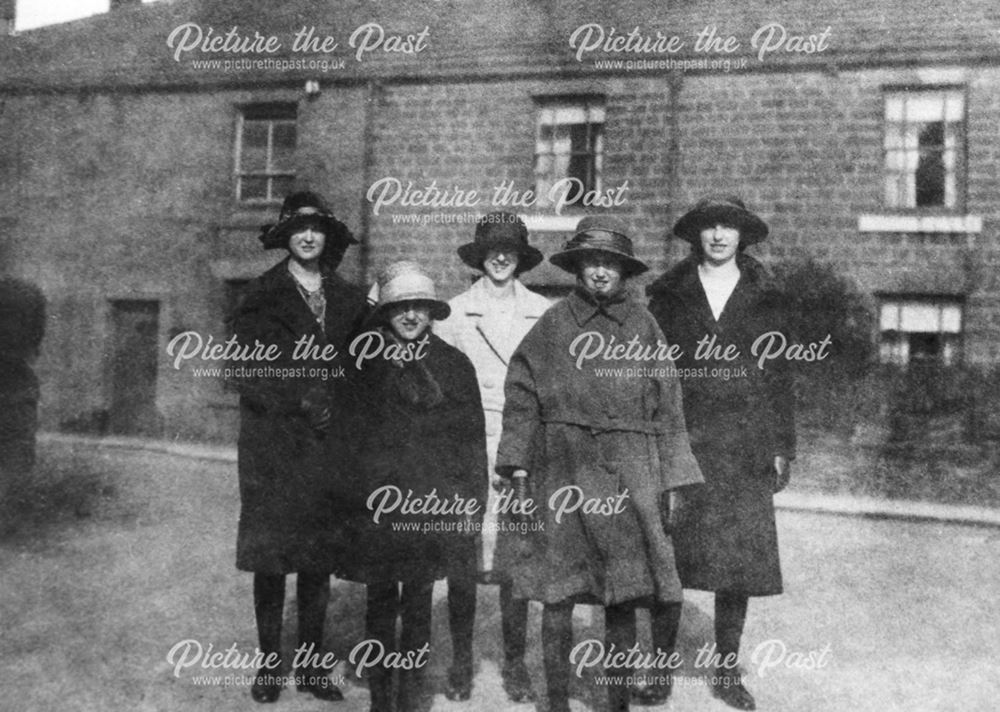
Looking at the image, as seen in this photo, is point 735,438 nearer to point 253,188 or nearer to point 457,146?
point 457,146

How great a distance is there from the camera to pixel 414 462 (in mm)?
3268

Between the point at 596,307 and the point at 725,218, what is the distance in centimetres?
90

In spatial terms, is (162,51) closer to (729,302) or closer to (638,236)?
(638,236)

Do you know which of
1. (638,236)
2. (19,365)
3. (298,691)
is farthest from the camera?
(638,236)

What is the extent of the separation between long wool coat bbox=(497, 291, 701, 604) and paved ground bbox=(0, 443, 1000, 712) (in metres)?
0.81

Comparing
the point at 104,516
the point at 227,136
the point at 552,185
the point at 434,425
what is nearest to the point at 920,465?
the point at 552,185

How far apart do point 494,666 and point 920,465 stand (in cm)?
674

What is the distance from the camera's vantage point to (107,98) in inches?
458

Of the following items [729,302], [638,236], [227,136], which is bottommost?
[729,302]

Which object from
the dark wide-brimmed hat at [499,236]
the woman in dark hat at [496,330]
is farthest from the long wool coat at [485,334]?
the dark wide-brimmed hat at [499,236]

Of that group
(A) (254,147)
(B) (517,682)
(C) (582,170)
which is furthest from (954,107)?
(A) (254,147)

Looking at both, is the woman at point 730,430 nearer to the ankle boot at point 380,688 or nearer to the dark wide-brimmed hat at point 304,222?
the ankle boot at point 380,688

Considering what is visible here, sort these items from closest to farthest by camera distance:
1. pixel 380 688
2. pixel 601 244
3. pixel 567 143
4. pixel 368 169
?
pixel 380 688 → pixel 601 244 → pixel 567 143 → pixel 368 169

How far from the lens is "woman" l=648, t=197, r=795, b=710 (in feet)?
11.9
